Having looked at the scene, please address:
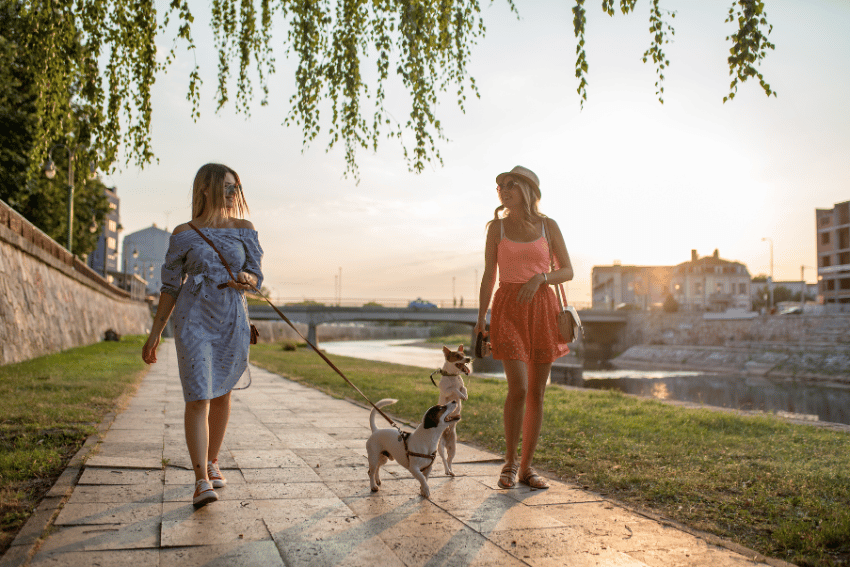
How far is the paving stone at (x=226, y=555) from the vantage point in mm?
2426

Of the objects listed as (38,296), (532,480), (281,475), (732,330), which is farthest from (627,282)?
(281,475)

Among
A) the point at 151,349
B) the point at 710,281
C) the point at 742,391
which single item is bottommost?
the point at 742,391

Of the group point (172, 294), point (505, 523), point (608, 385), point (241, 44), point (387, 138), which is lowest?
point (608, 385)

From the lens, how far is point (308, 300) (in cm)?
5288

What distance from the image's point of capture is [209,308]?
133 inches

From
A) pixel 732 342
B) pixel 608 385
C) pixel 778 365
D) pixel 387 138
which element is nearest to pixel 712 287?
pixel 732 342

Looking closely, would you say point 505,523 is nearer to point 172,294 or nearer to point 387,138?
point 172,294

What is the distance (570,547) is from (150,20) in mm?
4388

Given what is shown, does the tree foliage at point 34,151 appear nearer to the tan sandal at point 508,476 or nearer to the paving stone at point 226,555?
the paving stone at point 226,555

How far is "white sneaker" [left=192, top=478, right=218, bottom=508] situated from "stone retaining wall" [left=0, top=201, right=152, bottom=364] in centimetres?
896

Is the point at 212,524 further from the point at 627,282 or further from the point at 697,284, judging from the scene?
the point at 627,282

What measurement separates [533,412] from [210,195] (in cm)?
233

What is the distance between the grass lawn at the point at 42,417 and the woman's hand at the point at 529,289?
281 cm

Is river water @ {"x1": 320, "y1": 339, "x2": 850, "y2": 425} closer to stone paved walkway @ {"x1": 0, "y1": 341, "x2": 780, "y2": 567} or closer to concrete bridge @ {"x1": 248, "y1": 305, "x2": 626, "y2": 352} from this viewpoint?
stone paved walkway @ {"x1": 0, "y1": 341, "x2": 780, "y2": 567}
